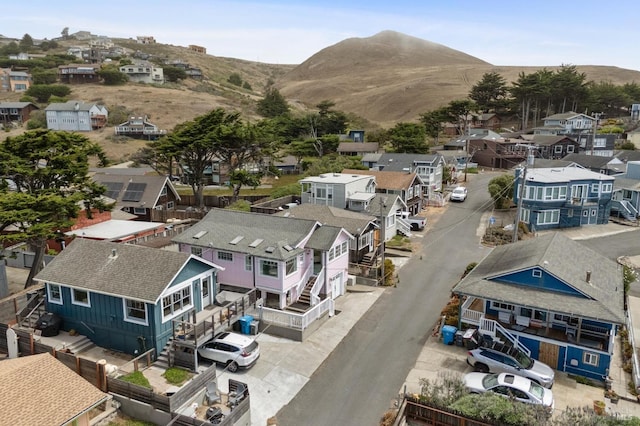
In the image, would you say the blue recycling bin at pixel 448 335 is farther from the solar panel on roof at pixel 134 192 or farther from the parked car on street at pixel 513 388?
the solar panel on roof at pixel 134 192

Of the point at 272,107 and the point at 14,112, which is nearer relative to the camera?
the point at 14,112

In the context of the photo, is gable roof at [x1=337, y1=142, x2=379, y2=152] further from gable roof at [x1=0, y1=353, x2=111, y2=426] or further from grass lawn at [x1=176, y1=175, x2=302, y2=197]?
gable roof at [x1=0, y1=353, x2=111, y2=426]

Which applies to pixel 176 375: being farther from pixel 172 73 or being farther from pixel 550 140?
pixel 172 73

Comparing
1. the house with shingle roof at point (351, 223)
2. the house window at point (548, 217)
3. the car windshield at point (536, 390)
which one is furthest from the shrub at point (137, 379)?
the house window at point (548, 217)

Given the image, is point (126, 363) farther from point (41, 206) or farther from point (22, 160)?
point (22, 160)

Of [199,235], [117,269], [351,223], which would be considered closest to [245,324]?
[117,269]

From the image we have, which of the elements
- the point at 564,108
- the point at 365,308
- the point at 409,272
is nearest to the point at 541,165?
the point at 409,272
